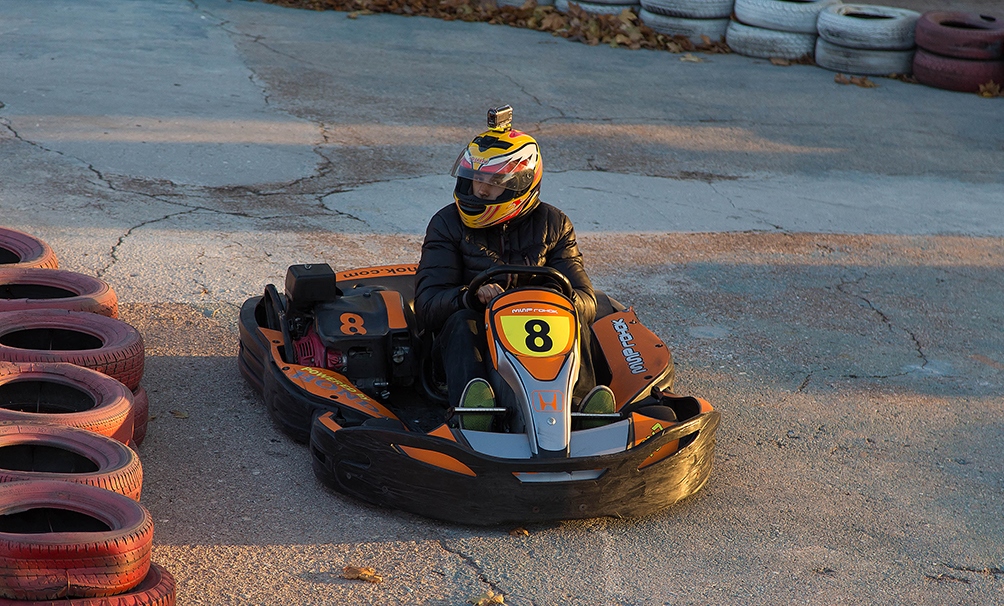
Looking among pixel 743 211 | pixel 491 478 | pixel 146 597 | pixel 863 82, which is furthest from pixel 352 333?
pixel 863 82

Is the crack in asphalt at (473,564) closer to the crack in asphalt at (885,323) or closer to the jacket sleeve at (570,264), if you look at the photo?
the jacket sleeve at (570,264)

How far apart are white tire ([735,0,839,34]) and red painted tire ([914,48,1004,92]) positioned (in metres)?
1.26

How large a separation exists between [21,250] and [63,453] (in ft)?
6.30

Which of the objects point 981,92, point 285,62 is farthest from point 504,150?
point 981,92

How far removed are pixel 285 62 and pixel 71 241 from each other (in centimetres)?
470

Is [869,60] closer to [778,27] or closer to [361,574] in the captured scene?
[778,27]

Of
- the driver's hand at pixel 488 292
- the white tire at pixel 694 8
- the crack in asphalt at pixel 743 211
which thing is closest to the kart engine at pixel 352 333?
the driver's hand at pixel 488 292

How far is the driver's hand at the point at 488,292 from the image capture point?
422 centimetres

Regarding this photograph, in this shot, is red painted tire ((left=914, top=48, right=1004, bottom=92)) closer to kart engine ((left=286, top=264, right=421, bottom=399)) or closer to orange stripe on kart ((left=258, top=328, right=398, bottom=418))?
kart engine ((left=286, top=264, right=421, bottom=399))

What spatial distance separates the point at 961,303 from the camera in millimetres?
6242

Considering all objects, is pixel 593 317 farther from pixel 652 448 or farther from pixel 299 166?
pixel 299 166

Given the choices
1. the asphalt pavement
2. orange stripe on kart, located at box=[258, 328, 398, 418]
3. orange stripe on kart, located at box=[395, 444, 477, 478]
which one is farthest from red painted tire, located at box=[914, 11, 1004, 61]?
orange stripe on kart, located at box=[395, 444, 477, 478]

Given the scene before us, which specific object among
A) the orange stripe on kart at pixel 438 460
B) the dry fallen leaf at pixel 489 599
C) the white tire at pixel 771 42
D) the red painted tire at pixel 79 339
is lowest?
the dry fallen leaf at pixel 489 599

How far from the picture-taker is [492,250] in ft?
14.9
